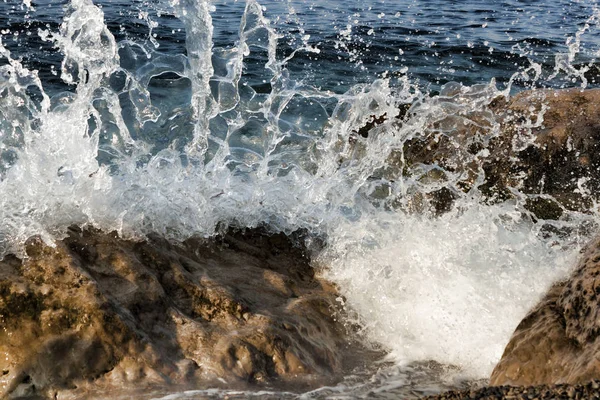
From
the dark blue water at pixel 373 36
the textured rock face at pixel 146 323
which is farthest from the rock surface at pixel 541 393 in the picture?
the dark blue water at pixel 373 36

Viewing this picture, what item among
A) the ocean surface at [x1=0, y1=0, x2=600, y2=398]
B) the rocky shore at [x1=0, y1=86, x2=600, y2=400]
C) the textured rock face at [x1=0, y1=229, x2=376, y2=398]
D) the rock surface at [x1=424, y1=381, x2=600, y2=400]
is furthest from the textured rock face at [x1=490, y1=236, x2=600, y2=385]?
the textured rock face at [x1=0, y1=229, x2=376, y2=398]

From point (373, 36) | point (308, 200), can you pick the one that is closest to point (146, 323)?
point (308, 200)

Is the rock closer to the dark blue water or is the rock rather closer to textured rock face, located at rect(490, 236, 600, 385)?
textured rock face, located at rect(490, 236, 600, 385)

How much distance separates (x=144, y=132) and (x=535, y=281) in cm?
403

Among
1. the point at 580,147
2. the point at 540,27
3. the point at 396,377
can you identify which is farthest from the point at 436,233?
the point at 540,27

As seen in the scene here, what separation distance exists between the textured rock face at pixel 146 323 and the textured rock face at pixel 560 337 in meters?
0.82

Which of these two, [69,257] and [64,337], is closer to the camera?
[64,337]

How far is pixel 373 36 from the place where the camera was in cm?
1181

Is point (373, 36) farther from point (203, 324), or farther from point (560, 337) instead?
point (560, 337)

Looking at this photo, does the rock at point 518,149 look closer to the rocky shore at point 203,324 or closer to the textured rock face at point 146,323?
the rocky shore at point 203,324

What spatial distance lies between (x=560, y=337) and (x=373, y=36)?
932cm

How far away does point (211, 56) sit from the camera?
4.90m

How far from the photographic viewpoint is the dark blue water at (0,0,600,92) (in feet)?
33.2

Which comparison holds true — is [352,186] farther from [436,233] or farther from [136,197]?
[136,197]
